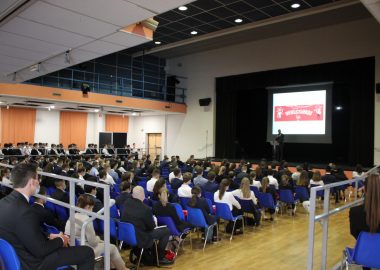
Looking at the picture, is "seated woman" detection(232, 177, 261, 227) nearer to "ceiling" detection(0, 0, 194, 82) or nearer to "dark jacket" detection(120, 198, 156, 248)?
"dark jacket" detection(120, 198, 156, 248)

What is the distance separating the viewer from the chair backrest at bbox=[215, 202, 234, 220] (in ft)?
20.3

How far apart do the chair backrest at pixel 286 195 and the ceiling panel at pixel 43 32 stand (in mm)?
5646

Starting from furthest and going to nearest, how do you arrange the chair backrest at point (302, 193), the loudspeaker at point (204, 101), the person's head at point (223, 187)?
the loudspeaker at point (204, 101) → the chair backrest at point (302, 193) → the person's head at point (223, 187)

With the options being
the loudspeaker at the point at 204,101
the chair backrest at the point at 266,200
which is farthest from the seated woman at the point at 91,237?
the loudspeaker at the point at 204,101

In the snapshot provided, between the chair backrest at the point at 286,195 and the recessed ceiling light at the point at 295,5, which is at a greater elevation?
the recessed ceiling light at the point at 295,5

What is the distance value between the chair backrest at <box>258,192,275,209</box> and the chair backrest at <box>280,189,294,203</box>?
0.78 metres

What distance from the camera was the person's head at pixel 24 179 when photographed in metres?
2.97

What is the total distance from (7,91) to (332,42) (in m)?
13.6

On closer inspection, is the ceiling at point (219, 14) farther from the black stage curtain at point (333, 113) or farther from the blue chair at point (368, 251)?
the blue chair at point (368, 251)

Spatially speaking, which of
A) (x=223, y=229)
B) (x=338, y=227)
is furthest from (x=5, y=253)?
(x=338, y=227)

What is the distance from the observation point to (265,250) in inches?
223

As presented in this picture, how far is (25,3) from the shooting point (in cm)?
386

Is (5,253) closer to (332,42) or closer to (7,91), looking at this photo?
(7,91)

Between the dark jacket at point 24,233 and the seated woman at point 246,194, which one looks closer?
the dark jacket at point 24,233
